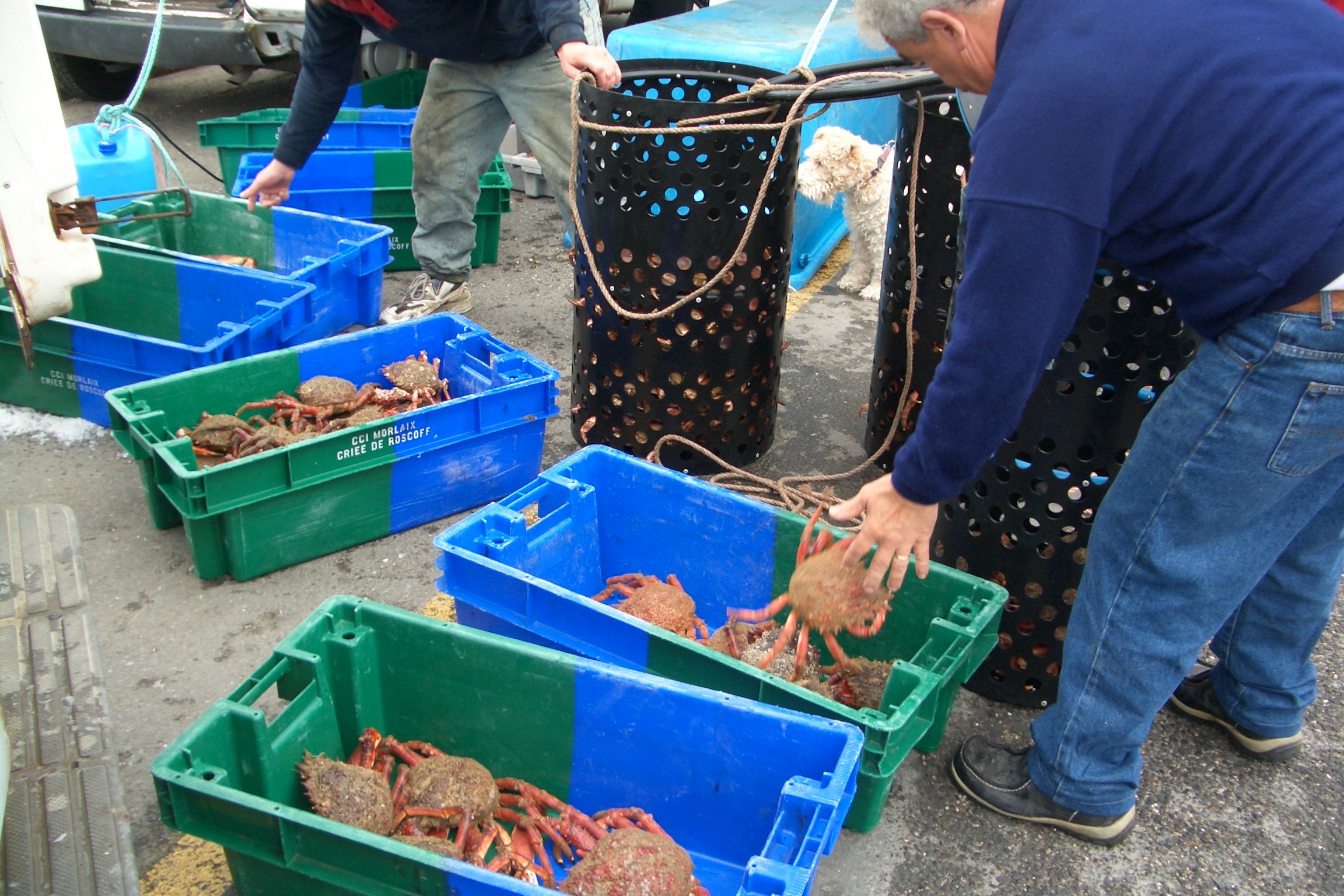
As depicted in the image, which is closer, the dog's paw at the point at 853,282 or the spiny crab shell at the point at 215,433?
the spiny crab shell at the point at 215,433

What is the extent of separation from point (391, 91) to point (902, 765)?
591 centimetres

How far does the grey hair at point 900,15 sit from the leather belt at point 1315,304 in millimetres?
760

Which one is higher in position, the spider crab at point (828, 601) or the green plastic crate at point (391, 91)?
the green plastic crate at point (391, 91)

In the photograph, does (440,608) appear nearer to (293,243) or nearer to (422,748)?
(422,748)

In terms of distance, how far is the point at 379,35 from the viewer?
4094 mm

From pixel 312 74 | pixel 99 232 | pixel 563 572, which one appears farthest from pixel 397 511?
pixel 99 232

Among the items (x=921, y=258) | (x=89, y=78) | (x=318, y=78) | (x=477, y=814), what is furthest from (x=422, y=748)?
(x=89, y=78)

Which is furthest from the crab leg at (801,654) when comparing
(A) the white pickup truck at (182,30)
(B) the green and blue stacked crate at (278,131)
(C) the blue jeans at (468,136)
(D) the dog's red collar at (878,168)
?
(A) the white pickup truck at (182,30)

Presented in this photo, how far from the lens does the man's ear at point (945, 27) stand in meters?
1.71

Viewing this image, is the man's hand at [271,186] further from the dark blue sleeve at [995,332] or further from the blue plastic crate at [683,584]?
the dark blue sleeve at [995,332]

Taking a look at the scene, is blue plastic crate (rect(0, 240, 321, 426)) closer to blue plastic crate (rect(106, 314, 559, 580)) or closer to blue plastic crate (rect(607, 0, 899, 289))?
blue plastic crate (rect(106, 314, 559, 580))

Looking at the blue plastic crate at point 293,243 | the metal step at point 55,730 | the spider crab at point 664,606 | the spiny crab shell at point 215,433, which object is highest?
the blue plastic crate at point 293,243

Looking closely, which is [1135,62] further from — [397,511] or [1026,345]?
[397,511]

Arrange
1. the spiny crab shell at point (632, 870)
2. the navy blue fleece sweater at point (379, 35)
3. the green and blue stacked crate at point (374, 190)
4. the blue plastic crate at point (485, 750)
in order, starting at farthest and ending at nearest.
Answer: the green and blue stacked crate at point (374, 190) → the navy blue fleece sweater at point (379, 35) → the spiny crab shell at point (632, 870) → the blue plastic crate at point (485, 750)
